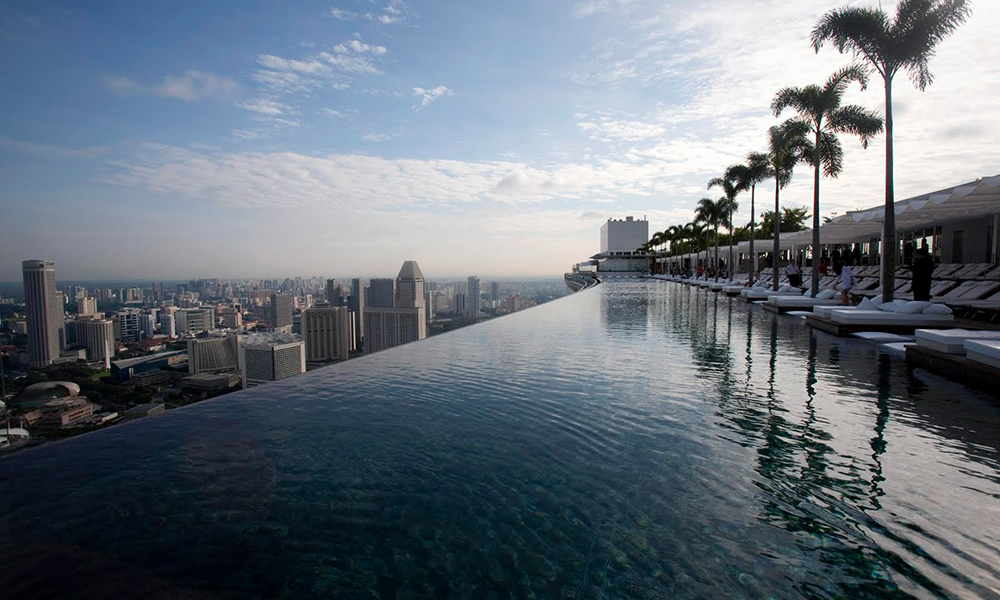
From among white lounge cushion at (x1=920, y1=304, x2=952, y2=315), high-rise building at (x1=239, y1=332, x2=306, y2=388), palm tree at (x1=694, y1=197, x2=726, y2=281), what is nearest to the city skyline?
white lounge cushion at (x1=920, y1=304, x2=952, y2=315)

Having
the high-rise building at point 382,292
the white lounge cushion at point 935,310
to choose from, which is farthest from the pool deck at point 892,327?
the high-rise building at point 382,292

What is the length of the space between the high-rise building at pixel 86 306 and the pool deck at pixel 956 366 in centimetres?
1598

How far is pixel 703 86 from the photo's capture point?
49.2 feet

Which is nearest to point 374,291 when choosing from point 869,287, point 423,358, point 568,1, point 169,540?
point 568,1

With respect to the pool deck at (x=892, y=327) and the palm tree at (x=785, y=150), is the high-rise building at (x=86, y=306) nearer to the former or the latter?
the pool deck at (x=892, y=327)

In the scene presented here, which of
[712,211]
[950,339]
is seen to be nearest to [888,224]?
[950,339]

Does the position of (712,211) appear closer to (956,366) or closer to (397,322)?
(397,322)

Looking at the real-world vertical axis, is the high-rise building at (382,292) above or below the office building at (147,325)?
above

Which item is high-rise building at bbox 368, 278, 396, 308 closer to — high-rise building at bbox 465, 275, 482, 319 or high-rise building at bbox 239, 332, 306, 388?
high-rise building at bbox 465, 275, 482, 319

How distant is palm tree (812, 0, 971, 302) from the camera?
384 inches

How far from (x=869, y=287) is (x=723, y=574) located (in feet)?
54.6

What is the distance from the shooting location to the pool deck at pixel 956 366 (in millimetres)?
4969

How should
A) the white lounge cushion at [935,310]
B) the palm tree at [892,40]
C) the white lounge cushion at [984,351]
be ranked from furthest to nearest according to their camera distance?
the palm tree at [892,40] < the white lounge cushion at [935,310] < the white lounge cushion at [984,351]

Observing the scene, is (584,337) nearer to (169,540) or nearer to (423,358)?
(423,358)
